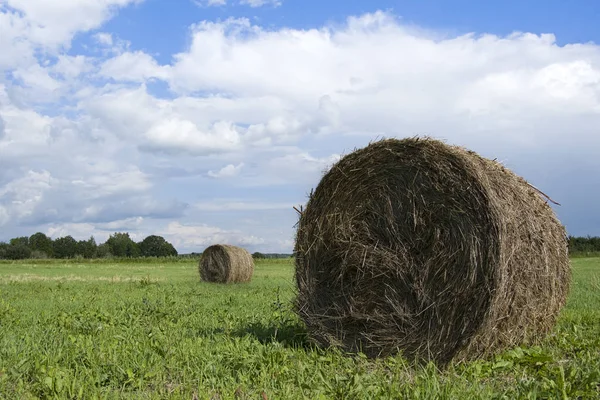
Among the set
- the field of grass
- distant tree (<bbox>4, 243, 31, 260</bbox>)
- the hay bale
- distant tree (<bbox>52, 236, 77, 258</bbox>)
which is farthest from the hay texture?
distant tree (<bbox>52, 236, 77, 258</bbox>)

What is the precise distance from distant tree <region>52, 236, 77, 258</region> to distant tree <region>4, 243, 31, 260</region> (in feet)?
26.5

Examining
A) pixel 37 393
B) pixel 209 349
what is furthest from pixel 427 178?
pixel 37 393

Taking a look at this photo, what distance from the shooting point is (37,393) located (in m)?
5.55

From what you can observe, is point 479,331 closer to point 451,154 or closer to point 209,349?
point 451,154

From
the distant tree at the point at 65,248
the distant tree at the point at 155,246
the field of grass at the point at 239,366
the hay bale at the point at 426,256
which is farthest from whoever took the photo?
the distant tree at the point at 65,248

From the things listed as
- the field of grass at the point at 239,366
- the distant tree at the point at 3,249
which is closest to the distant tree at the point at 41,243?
the distant tree at the point at 3,249

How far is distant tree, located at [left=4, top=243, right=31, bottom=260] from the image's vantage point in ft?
282

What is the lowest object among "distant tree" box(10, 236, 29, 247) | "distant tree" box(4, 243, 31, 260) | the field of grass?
the field of grass

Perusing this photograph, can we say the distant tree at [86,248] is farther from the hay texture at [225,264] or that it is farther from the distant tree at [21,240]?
the hay texture at [225,264]

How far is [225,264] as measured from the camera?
76.4ft

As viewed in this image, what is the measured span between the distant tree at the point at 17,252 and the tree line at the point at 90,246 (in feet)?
1.68

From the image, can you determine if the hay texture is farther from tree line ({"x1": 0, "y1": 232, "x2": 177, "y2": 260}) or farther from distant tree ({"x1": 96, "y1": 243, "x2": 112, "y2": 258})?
distant tree ({"x1": 96, "y1": 243, "x2": 112, "y2": 258})

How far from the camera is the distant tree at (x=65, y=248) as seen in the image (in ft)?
319

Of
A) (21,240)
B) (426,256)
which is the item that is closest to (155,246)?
(21,240)
